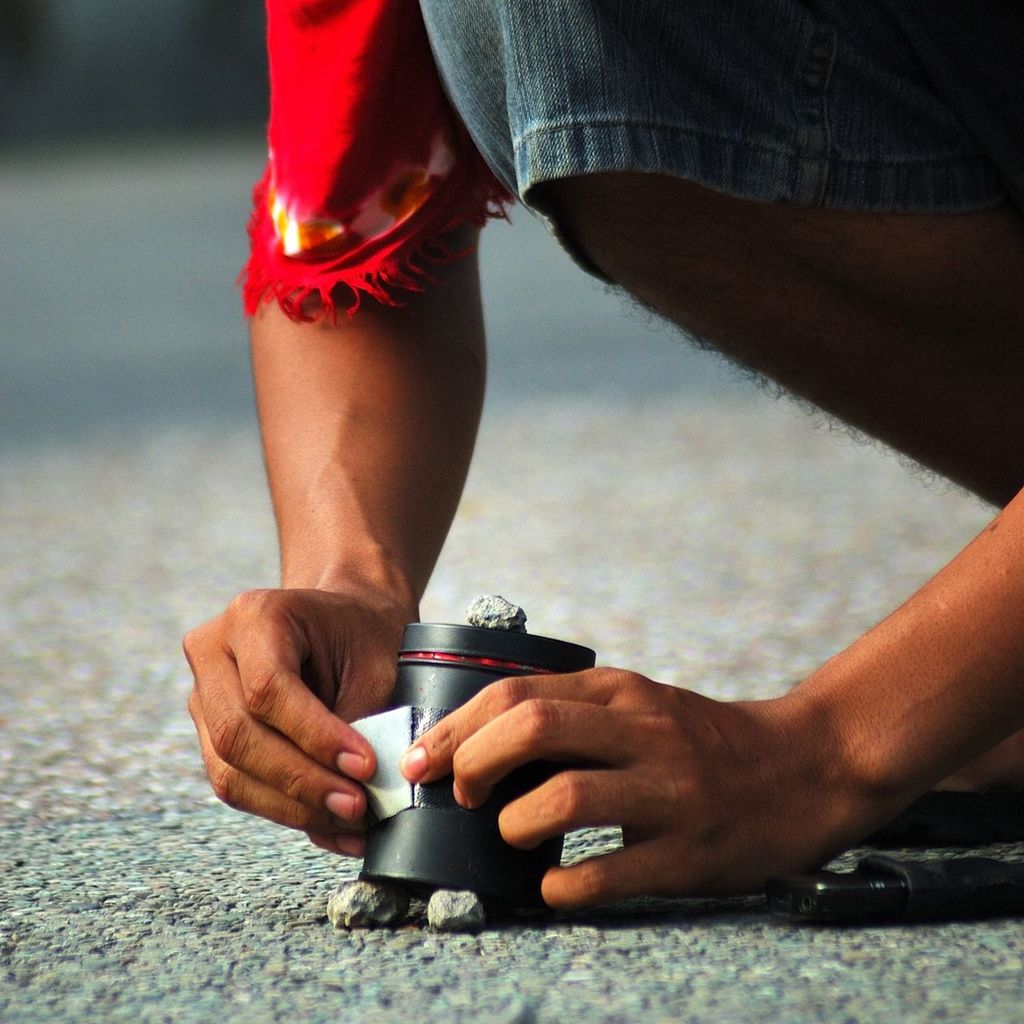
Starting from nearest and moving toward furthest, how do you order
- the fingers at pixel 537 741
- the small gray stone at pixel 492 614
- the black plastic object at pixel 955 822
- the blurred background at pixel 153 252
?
the fingers at pixel 537 741, the small gray stone at pixel 492 614, the black plastic object at pixel 955 822, the blurred background at pixel 153 252

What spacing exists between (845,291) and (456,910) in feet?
1.49

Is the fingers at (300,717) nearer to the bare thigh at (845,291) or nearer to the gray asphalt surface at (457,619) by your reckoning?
the gray asphalt surface at (457,619)

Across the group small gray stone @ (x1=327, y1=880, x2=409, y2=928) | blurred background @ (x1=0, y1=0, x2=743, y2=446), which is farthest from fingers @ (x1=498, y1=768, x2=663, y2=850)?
blurred background @ (x1=0, y1=0, x2=743, y2=446)

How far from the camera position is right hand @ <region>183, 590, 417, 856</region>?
2.73 feet

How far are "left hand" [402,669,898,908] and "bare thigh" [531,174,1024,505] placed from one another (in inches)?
11.3

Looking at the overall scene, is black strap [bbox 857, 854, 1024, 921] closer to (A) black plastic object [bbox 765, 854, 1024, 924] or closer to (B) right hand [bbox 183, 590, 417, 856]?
(A) black plastic object [bbox 765, 854, 1024, 924]

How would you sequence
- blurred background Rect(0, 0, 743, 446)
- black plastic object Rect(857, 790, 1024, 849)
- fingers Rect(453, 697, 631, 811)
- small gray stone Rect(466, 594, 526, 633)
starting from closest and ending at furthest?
fingers Rect(453, 697, 631, 811)
small gray stone Rect(466, 594, 526, 633)
black plastic object Rect(857, 790, 1024, 849)
blurred background Rect(0, 0, 743, 446)

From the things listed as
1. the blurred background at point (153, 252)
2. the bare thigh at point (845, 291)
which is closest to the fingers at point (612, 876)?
the bare thigh at point (845, 291)

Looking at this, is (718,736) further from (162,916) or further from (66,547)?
(66,547)

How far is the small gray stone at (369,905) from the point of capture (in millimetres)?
862

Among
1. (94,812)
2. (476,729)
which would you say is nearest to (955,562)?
(476,729)

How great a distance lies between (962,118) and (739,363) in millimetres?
218

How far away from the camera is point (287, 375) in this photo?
45.6 inches

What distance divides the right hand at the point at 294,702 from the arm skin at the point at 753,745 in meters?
0.05
